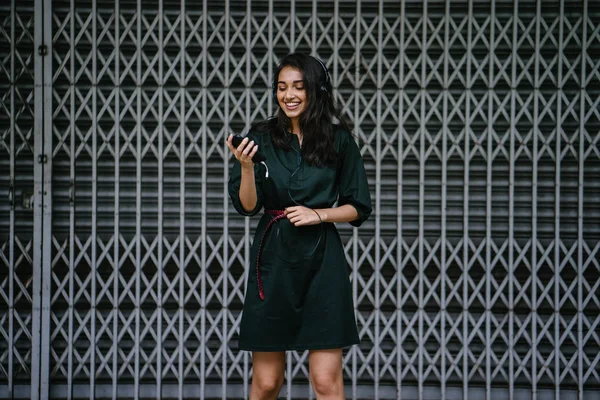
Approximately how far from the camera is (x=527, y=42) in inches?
213

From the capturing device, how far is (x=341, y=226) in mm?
5562

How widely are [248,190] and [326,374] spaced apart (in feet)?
3.24

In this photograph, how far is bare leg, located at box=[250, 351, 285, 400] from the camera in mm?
3492

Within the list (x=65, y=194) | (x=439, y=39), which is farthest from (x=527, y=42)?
(x=65, y=194)

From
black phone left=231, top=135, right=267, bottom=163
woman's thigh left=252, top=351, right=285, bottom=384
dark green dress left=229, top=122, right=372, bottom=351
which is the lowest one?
woman's thigh left=252, top=351, right=285, bottom=384

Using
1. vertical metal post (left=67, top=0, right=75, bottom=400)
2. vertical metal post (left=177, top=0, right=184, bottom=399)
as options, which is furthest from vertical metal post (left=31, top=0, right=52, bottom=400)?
vertical metal post (left=177, top=0, right=184, bottom=399)

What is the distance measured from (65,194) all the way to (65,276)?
0.64 m

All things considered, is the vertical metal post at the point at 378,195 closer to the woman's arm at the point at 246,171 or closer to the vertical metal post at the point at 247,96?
the vertical metal post at the point at 247,96

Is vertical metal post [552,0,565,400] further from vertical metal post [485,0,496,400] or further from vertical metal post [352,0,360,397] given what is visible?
vertical metal post [352,0,360,397]

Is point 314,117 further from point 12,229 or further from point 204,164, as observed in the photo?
point 12,229

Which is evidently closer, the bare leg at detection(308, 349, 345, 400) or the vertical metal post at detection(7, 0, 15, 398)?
the bare leg at detection(308, 349, 345, 400)

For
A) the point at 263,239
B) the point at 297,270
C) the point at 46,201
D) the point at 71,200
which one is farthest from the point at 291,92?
the point at 46,201

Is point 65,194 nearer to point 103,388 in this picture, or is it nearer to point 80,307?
point 80,307

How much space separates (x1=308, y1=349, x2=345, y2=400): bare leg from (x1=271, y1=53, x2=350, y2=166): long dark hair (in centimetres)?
95
